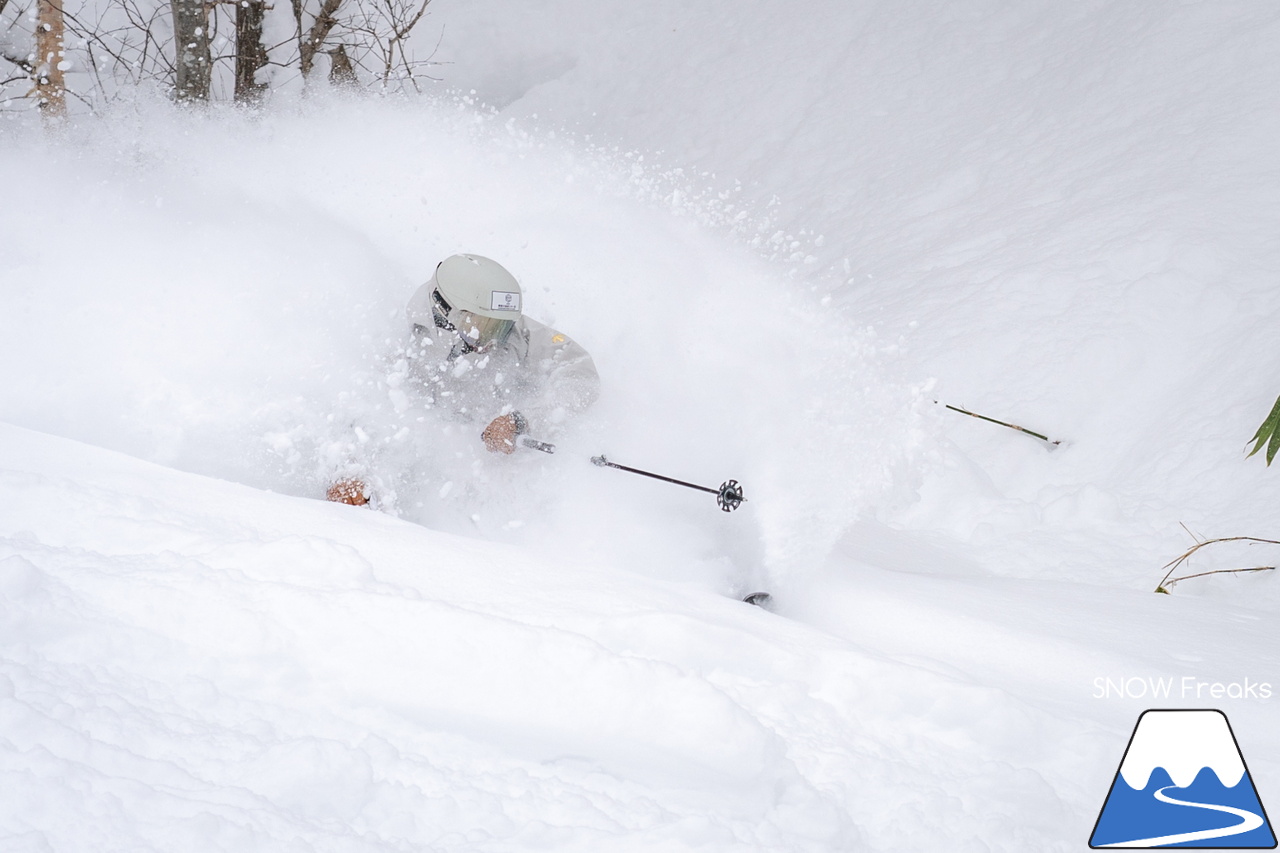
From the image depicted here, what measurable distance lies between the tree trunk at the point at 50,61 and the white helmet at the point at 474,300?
3447 millimetres

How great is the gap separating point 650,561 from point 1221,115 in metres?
5.44

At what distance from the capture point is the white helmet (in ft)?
12.2

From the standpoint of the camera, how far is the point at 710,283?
536 centimetres

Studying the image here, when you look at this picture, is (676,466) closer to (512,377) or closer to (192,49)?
(512,377)

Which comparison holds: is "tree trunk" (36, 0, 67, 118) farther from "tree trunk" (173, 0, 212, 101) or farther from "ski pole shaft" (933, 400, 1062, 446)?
"ski pole shaft" (933, 400, 1062, 446)

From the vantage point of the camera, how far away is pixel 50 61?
536cm

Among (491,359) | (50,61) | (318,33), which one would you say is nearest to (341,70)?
(318,33)

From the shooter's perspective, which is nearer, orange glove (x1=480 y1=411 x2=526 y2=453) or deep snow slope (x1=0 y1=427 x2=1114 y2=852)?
deep snow slope (x1=0 y1=427 x2=1114 y2=852)

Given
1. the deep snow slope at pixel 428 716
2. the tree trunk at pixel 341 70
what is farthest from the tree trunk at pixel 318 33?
the deep snow slope at pixel 428 716

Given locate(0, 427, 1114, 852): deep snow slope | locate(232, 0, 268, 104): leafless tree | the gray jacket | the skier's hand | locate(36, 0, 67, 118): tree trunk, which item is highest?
locate(232, 0, 268, 104): leafless tree

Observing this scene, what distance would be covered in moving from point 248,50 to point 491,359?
16.3 ft

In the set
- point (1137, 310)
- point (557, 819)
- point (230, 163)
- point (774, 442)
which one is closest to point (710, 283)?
point (774, 442)

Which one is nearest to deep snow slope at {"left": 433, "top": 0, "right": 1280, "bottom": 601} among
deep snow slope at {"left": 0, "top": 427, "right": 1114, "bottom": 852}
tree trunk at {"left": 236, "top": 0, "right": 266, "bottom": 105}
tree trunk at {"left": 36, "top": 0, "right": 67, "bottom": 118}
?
deep snow slope at {"left": 0, "top": 427, "right": 1114, "bottom": 852}

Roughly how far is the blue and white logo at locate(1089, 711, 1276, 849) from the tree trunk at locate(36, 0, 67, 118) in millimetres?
6615
